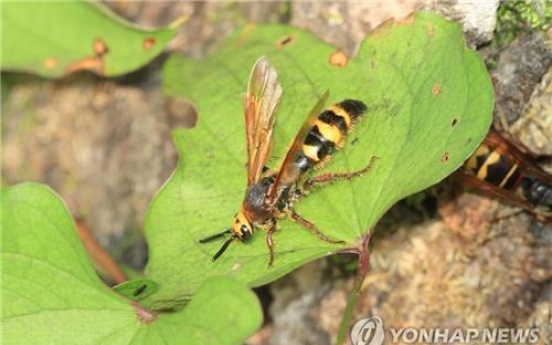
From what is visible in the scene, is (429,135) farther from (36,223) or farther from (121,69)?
(121,69)

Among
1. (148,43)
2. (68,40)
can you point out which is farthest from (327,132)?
(68,40)

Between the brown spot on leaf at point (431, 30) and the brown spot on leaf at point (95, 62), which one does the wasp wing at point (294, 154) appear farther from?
the brown spot on leaf at point (95, 62)

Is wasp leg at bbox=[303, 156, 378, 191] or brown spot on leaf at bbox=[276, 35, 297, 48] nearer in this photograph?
wasp leg at bbox=[303, 156, 378, 191]

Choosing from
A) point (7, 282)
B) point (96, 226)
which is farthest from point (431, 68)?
point (96, 226)

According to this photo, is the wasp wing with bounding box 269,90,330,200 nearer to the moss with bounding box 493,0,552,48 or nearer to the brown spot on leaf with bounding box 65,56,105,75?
the moss with bounding box 493,0,552,48

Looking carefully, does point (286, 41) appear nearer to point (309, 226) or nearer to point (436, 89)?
point (436, 89)

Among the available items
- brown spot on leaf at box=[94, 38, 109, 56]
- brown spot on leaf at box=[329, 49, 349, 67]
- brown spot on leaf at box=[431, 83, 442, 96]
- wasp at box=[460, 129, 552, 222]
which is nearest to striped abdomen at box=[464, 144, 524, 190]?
wasp at box=[460, 129, 552, 222]
